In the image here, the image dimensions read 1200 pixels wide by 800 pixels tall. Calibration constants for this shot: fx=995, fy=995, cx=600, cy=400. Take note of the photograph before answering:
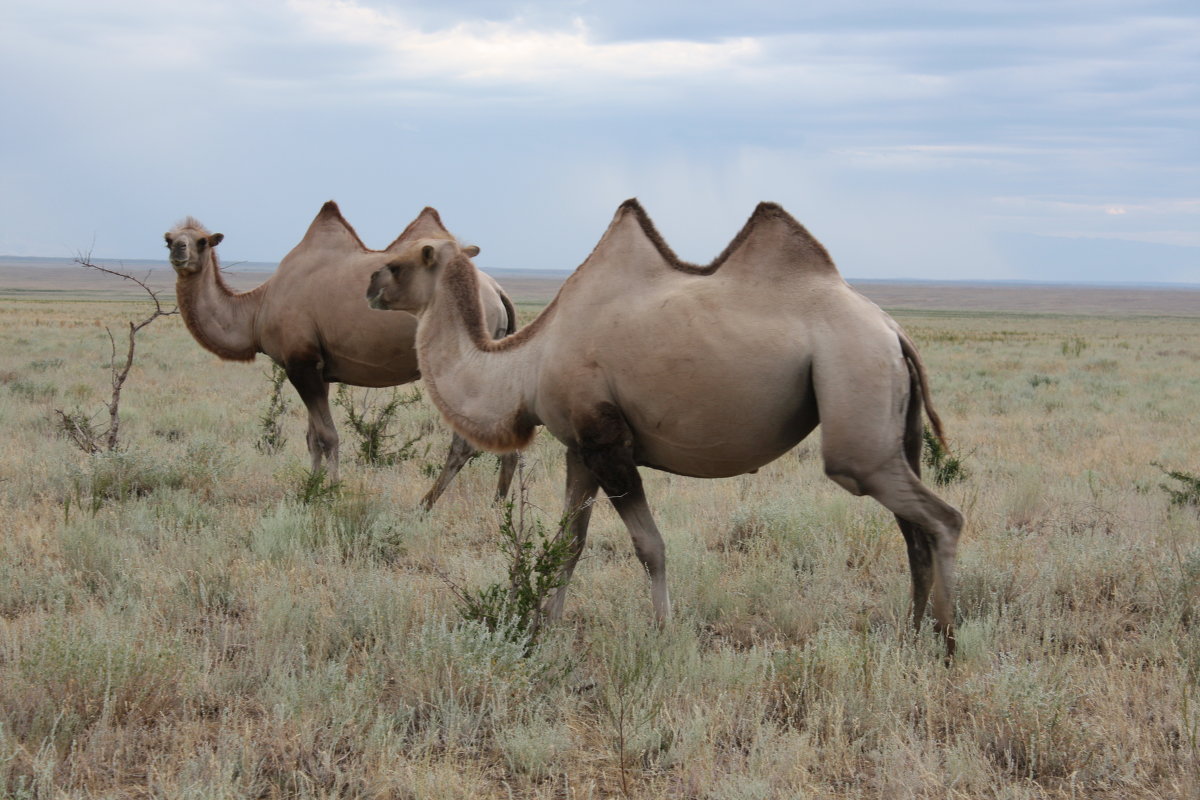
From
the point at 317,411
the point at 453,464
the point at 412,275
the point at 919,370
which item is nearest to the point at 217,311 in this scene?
the point at 317,411

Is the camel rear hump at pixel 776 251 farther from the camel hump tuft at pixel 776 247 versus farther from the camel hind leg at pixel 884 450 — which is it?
the camel hind leg at pixel 884 450

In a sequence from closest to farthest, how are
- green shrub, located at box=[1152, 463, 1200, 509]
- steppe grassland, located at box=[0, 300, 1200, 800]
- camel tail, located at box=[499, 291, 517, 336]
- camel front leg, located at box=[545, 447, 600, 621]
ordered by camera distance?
steppe grassland, located at box=[0, 300, 1200, 800] < camel front leg, located at box=[545, 447, 600, 621] < green shrub, located at box=[1152, 463, 1200, 509] < camel tail, located at box=[499, 291, 517, 336]

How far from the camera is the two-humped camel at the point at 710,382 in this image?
15.7ft

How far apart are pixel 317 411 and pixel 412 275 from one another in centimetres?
332

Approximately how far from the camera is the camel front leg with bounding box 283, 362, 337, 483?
30.1ft

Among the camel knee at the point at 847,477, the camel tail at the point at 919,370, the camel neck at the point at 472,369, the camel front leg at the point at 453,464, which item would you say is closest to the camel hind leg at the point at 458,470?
the camel front leg at the point at 453,464

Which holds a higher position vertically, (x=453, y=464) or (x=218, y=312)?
→ (x=218, y=312)

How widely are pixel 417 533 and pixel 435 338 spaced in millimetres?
2093

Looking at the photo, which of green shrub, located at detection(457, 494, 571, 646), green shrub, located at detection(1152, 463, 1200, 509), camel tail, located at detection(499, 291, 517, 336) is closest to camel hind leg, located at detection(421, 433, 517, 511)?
camel tail, located at detection(499, 291, 517, 336)

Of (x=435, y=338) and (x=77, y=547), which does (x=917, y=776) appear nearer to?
(x=435, y=338)

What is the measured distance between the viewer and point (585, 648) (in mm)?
5473

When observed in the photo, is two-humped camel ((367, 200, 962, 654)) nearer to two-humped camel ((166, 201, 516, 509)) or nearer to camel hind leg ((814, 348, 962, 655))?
camel hind leg ((814, 348, 962, 655))

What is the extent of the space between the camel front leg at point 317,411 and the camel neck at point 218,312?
25.5 inches

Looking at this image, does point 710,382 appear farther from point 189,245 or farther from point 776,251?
point 189,245
